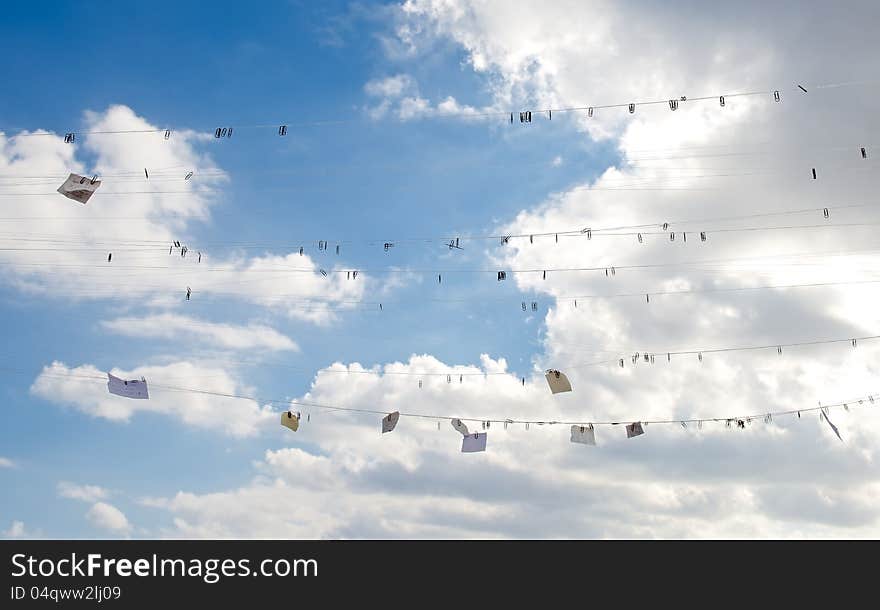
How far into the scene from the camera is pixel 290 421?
25.3m

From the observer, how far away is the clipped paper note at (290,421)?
25.2 meters

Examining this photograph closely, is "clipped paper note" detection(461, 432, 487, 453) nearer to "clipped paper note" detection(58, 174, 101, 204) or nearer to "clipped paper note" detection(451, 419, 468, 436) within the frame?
"clipped paper note" detection(451, 419, 468, 436)

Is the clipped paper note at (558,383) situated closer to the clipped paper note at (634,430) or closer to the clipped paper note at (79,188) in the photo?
the clipped paper note at (634,430)

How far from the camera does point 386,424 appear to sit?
25.6 meters

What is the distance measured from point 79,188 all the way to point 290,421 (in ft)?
28.9

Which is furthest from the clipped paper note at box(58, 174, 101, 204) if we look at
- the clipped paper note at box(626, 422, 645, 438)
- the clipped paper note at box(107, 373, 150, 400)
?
the clipped paper note at box(626, 422, 645, 438)

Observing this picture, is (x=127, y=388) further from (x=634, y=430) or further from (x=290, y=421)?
(x=634, y=430)

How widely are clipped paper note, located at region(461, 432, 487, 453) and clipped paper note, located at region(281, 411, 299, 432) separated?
15.7 feet

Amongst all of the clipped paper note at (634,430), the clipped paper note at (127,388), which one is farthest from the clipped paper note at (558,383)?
the clipped paper note at (127,388)

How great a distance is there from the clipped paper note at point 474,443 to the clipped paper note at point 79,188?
12.2 metres

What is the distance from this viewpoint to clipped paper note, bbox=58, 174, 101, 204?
19.7m
